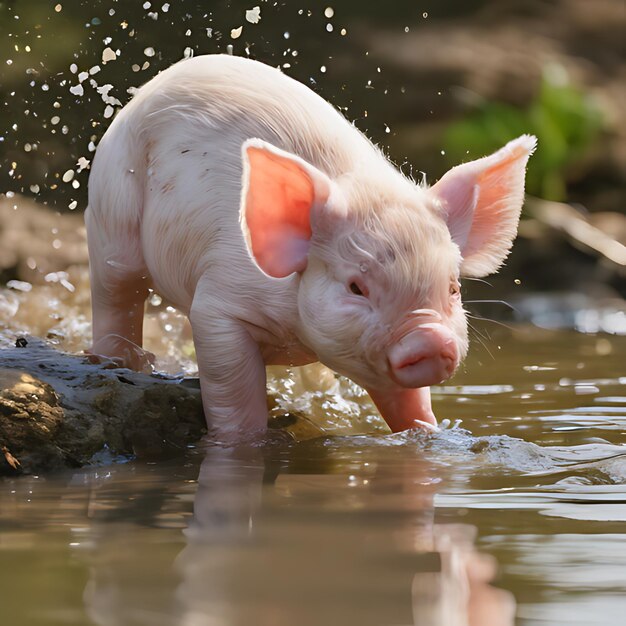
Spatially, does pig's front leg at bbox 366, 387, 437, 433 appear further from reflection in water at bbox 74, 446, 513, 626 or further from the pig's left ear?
reflection in water at bbox 74, 446, 513, 626

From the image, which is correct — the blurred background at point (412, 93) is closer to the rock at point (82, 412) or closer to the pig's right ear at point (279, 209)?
the rock at point (82, 412)

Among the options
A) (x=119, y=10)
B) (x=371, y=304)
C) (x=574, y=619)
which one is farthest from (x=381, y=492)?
(x=119, y=10)

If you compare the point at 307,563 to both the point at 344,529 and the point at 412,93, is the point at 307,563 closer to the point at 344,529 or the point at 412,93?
the point at 344,529

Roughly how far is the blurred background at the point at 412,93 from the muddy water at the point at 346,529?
3571 millimetres

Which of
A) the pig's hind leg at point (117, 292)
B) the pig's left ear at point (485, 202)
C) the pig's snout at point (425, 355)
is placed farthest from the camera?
the pig's hind leg at point (117, 292)

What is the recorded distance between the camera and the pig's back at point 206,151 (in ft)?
12.7

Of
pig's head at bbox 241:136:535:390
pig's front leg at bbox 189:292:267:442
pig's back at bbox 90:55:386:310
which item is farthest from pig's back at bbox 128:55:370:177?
pig's front leg at bbox 189:292:267:442

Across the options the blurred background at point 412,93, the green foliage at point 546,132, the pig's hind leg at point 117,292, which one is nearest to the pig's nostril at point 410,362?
the pig's hind leg at point 117,292

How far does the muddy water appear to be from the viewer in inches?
81.5

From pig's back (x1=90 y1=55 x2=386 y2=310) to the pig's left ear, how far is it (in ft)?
1.09

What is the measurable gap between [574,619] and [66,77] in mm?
7460

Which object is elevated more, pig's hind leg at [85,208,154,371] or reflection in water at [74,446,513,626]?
pig's hind leg at [85,208,154,371]

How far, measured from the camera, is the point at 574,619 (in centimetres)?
198

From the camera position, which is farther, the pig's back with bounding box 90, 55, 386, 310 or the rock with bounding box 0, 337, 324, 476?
the pig's back with bounding box 90, 55, 386, 310
